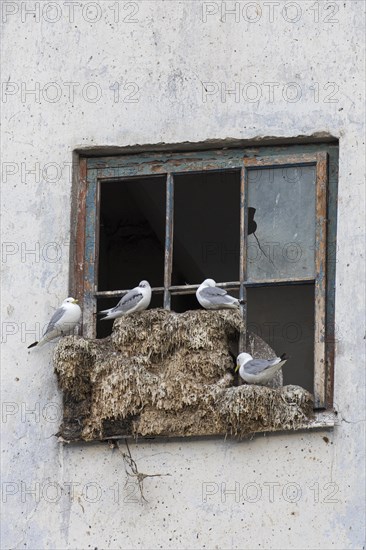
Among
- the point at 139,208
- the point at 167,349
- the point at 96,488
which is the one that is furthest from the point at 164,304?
the point at 139,208

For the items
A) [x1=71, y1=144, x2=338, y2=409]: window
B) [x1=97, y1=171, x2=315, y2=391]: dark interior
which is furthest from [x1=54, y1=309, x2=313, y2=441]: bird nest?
[x1=97, y1=171, x2=315, y2=391]: dark interior

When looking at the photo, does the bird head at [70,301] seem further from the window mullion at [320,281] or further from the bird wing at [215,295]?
the window mullion at [320,281]

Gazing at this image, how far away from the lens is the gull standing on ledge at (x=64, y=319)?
14.5 meters

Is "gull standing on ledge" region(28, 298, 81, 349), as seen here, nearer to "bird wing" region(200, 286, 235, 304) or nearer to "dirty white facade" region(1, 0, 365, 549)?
"dirty white facade" region(1, 0, 365, 549)

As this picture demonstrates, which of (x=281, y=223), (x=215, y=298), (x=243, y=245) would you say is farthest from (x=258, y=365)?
(x=281, y=223)

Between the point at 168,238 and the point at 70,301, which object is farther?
the point at 168,238

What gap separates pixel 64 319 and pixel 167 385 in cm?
84

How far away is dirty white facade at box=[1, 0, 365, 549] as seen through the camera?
13.9 m

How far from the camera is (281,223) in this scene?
14859 mm

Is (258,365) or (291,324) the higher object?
(291,324)

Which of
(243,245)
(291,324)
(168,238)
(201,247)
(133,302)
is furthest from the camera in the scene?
(291,324)

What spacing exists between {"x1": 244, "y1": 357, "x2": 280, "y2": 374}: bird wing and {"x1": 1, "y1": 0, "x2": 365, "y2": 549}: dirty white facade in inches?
16.7

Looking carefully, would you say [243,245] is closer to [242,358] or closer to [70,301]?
[242,358]

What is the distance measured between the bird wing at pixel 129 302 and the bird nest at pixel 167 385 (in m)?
0.07
